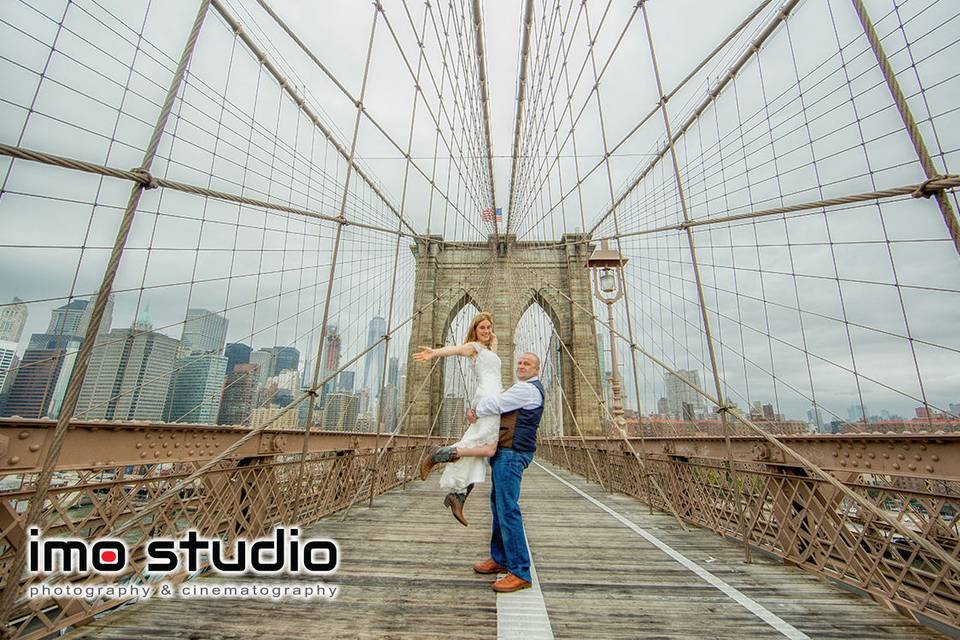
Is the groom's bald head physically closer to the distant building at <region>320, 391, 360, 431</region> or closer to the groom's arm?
the groom's arm

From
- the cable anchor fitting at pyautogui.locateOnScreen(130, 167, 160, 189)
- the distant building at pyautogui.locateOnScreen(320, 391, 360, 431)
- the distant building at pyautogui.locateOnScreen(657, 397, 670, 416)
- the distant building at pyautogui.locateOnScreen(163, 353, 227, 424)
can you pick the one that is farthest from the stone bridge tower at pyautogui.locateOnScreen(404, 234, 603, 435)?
the cable anchor fitting at pyautogui.locateOnScreen(130, 167, 160, 189)

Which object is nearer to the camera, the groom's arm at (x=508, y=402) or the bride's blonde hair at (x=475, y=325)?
the groom's arm at (x=508, y=402)

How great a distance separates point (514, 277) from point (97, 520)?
1709 centimetres

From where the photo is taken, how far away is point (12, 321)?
2521 mm

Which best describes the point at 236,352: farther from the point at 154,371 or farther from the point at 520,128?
the point at 520,128

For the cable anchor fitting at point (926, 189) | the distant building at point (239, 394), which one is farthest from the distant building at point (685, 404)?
the distant building at point (239, 394)

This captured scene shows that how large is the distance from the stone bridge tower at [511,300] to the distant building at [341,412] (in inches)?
343

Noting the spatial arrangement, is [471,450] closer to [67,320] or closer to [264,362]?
[67,320]

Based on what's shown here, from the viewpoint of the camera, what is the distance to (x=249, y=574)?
184 centimetres

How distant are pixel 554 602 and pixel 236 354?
4606 millimetres

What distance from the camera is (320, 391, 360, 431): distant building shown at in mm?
6602

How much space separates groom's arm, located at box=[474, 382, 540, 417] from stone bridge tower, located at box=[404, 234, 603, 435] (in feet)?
43.2

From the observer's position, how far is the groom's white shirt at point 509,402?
192cm

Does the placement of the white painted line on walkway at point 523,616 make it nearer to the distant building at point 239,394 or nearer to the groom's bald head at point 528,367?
the groom's bald head at point 528,367
